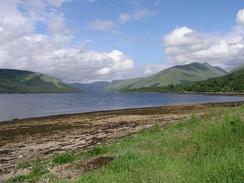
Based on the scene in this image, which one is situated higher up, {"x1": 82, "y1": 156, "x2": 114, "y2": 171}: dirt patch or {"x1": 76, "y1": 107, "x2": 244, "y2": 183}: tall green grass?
{"x1": 76, "y1": 107, "x2": 244, "y2": 183}: tall green grass

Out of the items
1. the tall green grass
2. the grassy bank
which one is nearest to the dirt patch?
the grassy bank

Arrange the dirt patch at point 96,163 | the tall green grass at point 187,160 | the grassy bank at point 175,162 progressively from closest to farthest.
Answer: the tall green grass at point 187,160, the grassy bank at point 175,162, the dirt patch at point 96,163

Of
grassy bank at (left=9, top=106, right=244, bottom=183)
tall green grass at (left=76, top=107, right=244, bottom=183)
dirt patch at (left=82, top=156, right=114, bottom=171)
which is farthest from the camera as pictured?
dirt patch at (left=82, top=156, right=114, bottom=171)

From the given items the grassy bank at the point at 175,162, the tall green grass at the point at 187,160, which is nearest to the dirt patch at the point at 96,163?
the grassy bank at the point at 175,162

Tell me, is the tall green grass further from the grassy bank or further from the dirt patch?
the dirt patch

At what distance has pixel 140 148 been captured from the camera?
19.4m

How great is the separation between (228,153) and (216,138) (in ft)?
10.5

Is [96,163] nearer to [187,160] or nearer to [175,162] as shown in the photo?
[175,162]

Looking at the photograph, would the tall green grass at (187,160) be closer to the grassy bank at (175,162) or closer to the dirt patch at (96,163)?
the grassy bank at (175,162)

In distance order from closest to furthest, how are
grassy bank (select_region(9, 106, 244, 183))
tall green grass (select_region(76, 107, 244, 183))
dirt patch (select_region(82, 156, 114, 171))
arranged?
tall green grass (select_region(76, 107, 244, 183)) → grassy bank (select_region(9, 106, 244, 183)) → dirt patch (select_region(82, 156, 114, 171))

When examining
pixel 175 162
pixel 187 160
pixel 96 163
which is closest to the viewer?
pixel 175 162

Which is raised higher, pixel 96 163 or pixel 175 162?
pixel 175 162

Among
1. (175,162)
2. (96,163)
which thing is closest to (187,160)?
(175,162)

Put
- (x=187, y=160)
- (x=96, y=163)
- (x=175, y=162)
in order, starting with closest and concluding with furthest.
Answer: (x=175, y=162)
(x=187, y=160)
(x=96, y=163)
